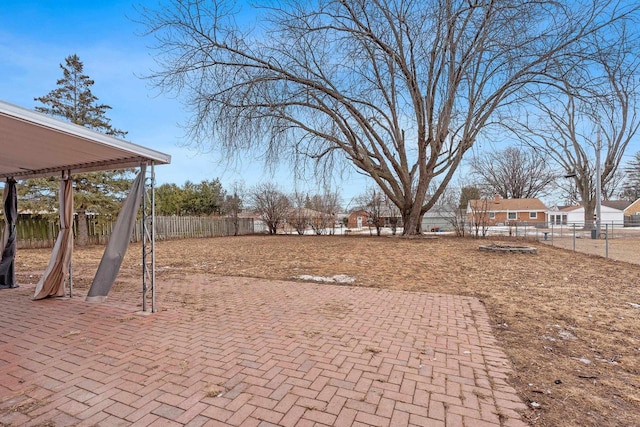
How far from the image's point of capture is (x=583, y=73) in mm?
10266

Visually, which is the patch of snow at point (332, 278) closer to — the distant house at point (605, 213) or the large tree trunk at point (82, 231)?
the large tree trunk at point (82, 231)

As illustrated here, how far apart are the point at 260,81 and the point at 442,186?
9755 mm

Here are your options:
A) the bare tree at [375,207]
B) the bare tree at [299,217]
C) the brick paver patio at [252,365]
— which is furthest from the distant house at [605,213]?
the brick paver patio at [252,365]

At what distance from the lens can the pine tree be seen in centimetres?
1298

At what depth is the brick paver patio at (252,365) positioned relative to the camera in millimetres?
2117

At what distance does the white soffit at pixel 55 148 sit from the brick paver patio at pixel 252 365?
2027 mm

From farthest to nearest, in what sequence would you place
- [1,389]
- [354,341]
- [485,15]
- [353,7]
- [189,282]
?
[353,7]
[485,15]
[189,282]
[354,341]
[1,389]

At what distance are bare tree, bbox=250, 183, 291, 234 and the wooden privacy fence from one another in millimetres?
1873

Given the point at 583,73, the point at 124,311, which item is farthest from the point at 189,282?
the point at 583,73

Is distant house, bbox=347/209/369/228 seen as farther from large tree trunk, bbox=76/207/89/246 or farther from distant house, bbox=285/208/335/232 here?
large tree trunk, bbox=76/207/89/246

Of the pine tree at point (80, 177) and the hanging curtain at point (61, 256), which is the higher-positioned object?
the pine tree at point (80, 177)

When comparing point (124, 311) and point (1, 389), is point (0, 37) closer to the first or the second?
point (124, 311)

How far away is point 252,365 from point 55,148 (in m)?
3.48

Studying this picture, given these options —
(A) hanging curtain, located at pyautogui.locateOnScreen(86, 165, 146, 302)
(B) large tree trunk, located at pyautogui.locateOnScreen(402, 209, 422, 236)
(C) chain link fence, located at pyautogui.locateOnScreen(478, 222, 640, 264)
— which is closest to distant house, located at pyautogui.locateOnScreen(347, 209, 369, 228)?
(B) large tree trunk, located at pyautogui.locateOnScreen(402, 209, 422, 236)
